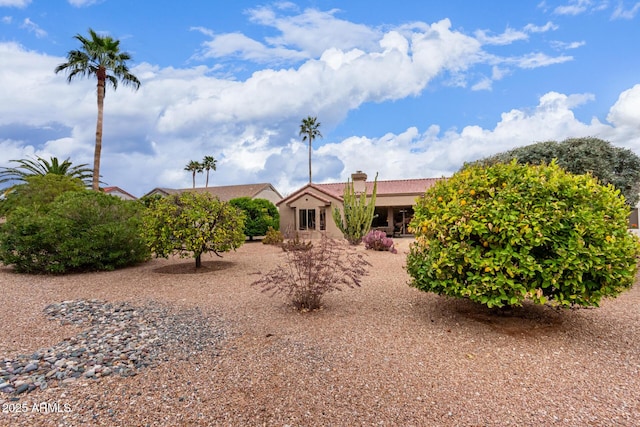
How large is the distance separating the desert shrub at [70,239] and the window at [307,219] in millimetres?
13431

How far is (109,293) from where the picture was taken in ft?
27.4

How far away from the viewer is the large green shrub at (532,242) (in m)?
4.84

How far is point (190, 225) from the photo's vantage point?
10.3 meters

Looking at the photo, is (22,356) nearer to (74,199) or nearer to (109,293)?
(109,293)

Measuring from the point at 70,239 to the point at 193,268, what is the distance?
11.6 ft

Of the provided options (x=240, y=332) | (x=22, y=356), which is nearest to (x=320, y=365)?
(x=240, y=332)

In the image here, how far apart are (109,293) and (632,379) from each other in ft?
30.2

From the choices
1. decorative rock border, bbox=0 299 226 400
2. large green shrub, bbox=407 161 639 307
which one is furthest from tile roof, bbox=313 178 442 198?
large green shrub, bbox=407 161 639 307

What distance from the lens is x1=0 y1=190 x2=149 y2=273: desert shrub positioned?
10.7 meters

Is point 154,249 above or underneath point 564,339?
above

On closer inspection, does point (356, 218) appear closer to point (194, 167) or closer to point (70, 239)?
point (70, 239)

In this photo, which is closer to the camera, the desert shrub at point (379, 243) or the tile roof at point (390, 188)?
the desert shrub at point (379, 243)

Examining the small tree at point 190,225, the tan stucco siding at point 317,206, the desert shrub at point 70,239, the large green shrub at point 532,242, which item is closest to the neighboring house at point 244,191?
the tan stucco siding at point 317,206

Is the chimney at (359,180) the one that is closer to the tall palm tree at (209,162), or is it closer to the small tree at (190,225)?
the small tree at (190,225)
